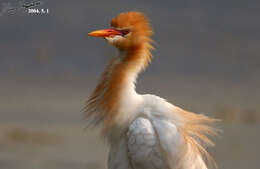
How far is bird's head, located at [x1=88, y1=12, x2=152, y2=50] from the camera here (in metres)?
7.91

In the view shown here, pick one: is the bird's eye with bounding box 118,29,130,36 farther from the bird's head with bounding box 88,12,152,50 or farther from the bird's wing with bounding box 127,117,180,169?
the bird's wing with bounding box 127,117,180,169

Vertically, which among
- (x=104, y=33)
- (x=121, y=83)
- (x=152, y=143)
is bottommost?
(x=152, y=143)

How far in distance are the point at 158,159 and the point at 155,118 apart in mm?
477

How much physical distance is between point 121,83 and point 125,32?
62cm

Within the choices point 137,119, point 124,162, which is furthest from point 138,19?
point 124,162

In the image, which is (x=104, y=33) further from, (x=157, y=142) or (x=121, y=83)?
(x=157, y=142)

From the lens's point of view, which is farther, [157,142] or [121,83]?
[121,83]

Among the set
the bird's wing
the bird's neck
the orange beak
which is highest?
the orange beak

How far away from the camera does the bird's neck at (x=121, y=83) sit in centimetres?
787

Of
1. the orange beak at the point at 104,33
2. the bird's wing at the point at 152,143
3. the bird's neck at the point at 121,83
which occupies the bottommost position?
the bird's wing at the point at 152,143

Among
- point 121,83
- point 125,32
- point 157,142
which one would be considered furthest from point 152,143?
point 125,32

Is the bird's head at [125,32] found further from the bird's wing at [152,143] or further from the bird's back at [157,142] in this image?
the bird's wing at [152,143]

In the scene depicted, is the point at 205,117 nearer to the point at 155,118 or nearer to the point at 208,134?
the point at 208,134

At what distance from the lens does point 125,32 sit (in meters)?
7.96
